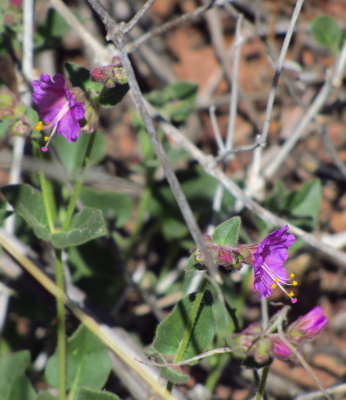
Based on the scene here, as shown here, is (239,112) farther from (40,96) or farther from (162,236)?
(40,96)

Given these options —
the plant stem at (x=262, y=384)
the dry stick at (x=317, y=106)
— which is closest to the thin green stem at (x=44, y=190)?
the plant stem at (x=262, y=384)

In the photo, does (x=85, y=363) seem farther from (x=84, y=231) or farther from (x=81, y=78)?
(x=81, y=78)

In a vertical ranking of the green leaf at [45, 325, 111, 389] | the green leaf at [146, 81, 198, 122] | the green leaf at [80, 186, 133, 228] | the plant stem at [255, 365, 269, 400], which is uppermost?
the green leaf at [146, 81, 198, 122]

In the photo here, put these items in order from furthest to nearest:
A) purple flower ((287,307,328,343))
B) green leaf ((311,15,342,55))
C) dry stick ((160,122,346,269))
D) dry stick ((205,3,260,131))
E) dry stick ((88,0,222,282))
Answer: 1. dry stick ((205,3,260,131))
2. green leaf ((311,15,342,55))
3. dry stick ((160,122,346,269))
4. purple flower ((287,307,328,343))
5. dry stick ((88,0,222,282))

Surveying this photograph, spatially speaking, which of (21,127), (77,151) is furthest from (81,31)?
(21,127)

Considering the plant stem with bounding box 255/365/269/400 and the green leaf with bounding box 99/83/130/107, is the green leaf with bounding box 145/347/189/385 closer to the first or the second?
the plant stem with bounding box 255/365/269/400

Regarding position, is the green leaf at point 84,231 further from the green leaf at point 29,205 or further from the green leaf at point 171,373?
the green leaf at point 171,373

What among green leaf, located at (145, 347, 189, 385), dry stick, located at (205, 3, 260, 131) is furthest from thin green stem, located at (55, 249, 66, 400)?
dry stick, located at (205, 3, 260, 131)
